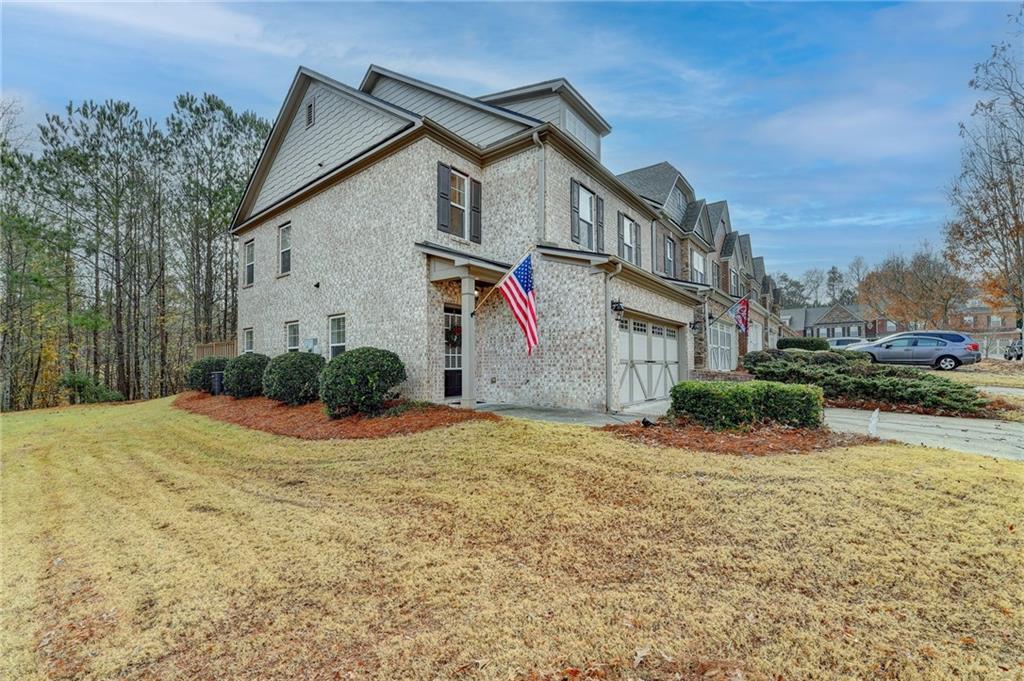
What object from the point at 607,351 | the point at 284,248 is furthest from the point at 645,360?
the point at 284,248

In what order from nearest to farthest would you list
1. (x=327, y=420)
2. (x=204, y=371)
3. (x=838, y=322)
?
(x=327, y=420) < (x=204, y=371) < (x=838, y=322)

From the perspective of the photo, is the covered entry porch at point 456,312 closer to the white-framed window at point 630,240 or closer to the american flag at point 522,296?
the american flag at point 522,296

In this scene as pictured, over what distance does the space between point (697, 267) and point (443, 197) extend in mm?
14994

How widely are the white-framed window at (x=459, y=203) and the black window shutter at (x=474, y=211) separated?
0.13 metres

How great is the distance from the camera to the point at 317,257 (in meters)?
13.1

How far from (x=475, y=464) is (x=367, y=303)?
6954mm

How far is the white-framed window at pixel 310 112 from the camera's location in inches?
560

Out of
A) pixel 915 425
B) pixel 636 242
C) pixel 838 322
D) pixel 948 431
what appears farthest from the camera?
pixel 838 322

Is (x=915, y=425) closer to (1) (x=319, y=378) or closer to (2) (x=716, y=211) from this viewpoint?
(1) (x=319, y=378)

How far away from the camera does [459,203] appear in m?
11.4

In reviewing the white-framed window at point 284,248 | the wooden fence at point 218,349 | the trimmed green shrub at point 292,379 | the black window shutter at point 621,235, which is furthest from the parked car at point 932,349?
the wooden fence at point 218,349

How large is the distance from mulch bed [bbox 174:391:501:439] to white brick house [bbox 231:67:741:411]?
1239 mm

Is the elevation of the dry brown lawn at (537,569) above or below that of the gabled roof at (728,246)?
below

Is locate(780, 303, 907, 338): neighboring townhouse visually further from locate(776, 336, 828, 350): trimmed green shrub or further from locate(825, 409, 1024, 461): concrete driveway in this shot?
locate(825, 409, 1024, 461): concrete driveway
